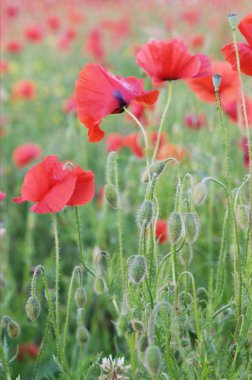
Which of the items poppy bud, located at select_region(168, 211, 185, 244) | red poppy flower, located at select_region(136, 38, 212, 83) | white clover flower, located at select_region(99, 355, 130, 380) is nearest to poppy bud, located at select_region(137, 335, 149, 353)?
white clover flower, located at select_region(99, 355, 130, 380)

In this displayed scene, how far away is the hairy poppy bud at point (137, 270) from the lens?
1171 mm

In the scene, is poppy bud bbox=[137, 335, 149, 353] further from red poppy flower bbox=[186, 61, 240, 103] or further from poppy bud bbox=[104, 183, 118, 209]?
red poppy flower bbox=[186, 61, 240, 103]

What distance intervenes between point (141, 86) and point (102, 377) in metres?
0.61

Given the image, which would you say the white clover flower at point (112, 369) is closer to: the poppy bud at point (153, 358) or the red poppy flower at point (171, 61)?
the poppy bud at point (153, 358)

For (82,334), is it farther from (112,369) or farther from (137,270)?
(137,270)

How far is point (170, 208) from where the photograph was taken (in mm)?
2467

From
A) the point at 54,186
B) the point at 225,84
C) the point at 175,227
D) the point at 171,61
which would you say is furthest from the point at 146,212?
the point at 225,84

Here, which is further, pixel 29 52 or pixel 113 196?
pixel 29 52

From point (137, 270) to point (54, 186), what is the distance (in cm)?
27

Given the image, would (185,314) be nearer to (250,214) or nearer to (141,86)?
(250,214)

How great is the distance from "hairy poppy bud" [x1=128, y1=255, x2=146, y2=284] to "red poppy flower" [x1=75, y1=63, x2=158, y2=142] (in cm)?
32

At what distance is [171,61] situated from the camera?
54.8 inches

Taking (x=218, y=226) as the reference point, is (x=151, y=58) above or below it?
above

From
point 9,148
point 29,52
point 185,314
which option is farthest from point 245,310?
point 29,52
